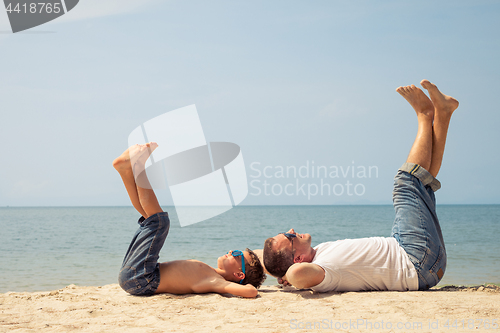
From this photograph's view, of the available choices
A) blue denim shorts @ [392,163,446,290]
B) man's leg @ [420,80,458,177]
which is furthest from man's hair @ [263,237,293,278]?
man's leg @ [420,80,458,177]

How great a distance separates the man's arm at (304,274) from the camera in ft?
10.3

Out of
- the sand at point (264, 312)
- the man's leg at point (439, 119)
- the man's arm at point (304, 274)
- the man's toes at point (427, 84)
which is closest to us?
the sand at point (264, 312)

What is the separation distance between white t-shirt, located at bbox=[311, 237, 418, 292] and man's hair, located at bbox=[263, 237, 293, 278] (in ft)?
0.78

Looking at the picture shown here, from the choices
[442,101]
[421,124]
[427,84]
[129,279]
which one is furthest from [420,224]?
[129,279]

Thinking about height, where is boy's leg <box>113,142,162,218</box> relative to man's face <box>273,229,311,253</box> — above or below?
above

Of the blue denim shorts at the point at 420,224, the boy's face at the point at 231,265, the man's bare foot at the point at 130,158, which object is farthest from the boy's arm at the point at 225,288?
the blue denim shorts at the point at 420,224

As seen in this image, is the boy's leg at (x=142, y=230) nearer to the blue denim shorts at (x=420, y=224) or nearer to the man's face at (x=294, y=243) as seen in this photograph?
the man's face at (x=294, y=243)

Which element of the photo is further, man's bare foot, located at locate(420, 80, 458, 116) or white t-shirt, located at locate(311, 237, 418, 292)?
man's bare foot, located at locate(420, 80, 458, 116)

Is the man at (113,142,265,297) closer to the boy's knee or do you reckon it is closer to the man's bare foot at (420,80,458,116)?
the boy's knee

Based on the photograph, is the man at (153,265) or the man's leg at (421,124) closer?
the man at (153,265)

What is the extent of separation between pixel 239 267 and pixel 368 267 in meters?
1.20

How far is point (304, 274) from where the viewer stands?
314 centimetres

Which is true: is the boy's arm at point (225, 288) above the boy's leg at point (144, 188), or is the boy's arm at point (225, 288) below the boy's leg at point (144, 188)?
below

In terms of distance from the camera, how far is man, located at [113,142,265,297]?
133 inches
